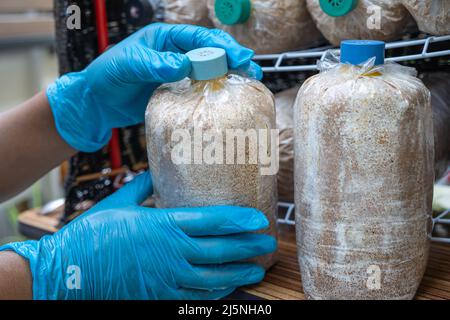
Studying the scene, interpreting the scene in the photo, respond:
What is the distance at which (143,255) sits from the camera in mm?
799

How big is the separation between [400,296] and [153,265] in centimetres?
39

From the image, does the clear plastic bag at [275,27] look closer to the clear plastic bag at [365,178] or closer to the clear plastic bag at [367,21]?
the clear plastic bag at [367,21]

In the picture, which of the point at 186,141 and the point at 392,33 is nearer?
Result: the point at 186,141

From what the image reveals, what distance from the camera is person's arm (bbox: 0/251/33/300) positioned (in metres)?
0.78

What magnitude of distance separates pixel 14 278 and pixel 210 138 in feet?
1.31

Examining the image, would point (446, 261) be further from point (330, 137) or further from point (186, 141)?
point (186, 141)

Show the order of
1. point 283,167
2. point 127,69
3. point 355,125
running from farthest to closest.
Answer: point 283,167 < point 127,69 < point 355,125

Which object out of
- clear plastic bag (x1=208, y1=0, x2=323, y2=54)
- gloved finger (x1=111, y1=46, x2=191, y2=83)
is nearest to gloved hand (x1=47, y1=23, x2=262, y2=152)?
gloved finger (x1=111, y1=46, x2=191, y2=83)

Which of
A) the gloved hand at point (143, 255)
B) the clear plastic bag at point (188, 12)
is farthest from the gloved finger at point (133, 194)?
the clear plastic bag at point (188, 12)

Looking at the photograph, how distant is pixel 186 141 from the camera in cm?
74

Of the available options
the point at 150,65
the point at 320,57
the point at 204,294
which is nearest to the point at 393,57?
the point at 320,57

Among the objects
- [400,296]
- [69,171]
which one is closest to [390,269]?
[400,296]

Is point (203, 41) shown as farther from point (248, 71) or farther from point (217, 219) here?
point (217, 219)
